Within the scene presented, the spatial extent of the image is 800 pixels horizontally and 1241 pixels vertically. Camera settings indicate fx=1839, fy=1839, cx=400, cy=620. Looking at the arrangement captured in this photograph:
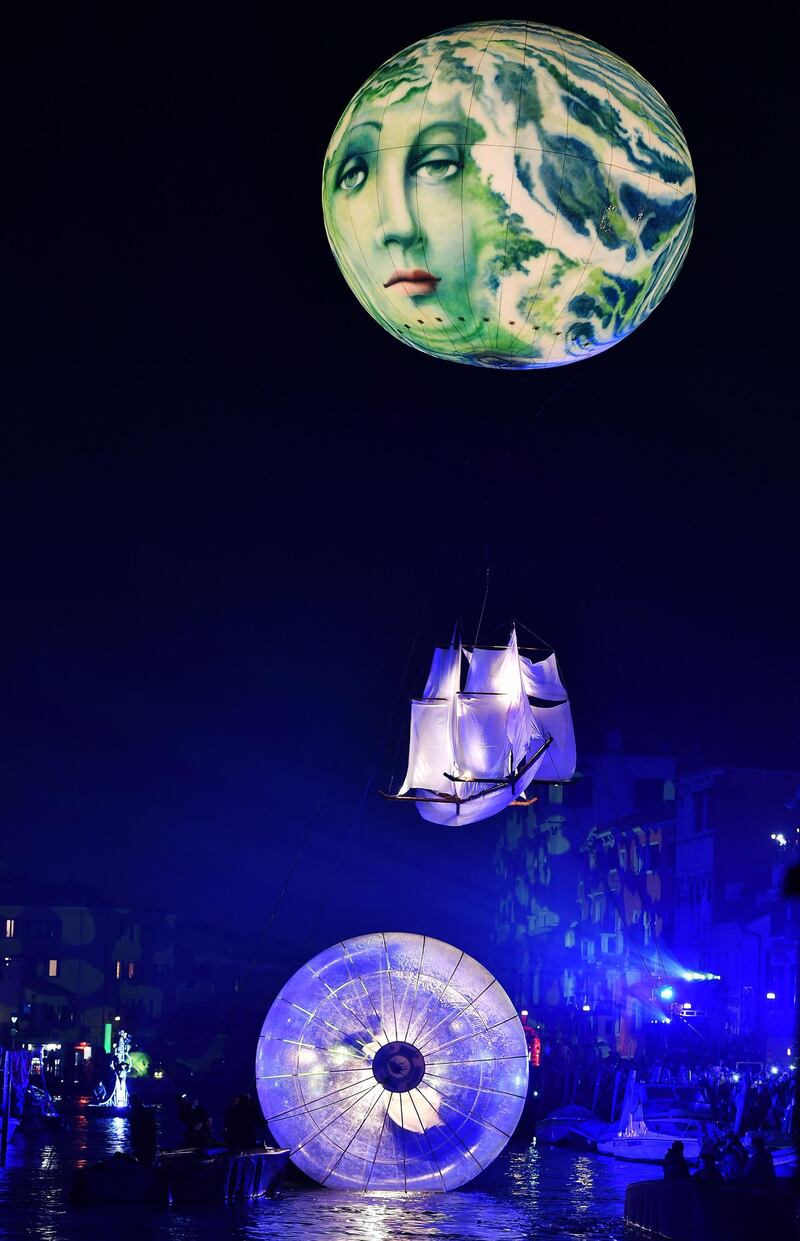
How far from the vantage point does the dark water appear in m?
25.9

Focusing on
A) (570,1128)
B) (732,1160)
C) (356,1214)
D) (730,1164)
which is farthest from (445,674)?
(730,1164)

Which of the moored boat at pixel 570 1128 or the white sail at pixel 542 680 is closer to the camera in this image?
the white sail at pixel 542 680

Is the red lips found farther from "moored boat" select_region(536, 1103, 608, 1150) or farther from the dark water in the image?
"moored boat" select_region(536, 1103, 608, 1150)

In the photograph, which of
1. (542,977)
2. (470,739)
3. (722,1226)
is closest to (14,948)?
(542,977)

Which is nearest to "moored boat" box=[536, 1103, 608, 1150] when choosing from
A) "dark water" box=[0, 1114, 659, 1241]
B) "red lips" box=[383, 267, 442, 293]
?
"dark water" box=[0, 1114, 659, 1241]

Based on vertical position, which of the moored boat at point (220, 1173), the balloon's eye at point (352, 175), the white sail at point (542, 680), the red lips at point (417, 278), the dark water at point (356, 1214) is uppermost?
the white sail at point (542, 680)

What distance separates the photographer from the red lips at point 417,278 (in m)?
16.1

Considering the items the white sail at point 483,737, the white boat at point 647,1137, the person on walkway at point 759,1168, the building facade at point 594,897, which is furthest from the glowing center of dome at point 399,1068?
the building facade at point 594,897

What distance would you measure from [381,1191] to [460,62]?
20583 millimetres

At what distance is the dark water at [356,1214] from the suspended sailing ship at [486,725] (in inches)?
363

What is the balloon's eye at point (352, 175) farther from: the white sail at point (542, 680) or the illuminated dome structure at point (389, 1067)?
the white sail at point (542, 680)

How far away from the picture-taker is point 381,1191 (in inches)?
1192

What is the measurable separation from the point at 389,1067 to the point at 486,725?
524 inches

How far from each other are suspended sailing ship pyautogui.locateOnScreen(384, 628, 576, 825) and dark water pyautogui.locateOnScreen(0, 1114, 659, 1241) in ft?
30.2
